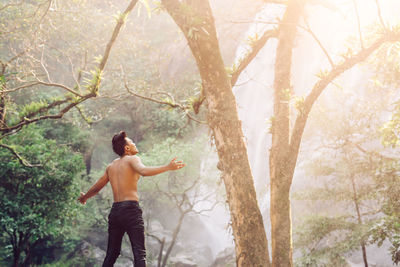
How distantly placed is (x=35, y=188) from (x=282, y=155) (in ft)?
26.0

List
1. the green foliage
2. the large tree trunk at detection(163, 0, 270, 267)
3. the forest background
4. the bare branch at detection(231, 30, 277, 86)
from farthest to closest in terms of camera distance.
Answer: the green foliage
the bare branch at detection(231, 30, 277, 86)
the forest background
the large tree trunk at detection(163, 0, 270, 267)

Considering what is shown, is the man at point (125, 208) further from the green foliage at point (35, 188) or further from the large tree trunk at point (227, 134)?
the green foliage at point (35, 188)

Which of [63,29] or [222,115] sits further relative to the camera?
[63,29]

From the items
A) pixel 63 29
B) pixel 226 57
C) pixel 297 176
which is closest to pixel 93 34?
pixel 63 29

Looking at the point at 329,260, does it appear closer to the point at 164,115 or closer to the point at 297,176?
the point at 297,176

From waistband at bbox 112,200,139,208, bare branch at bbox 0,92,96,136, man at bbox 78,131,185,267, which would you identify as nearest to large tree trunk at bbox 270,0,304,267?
man at bbox 78,131,185,267

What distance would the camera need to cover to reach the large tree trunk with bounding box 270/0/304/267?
147 inches

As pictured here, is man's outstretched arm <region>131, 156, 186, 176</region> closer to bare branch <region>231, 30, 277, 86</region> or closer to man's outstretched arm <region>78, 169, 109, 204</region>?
man's outstretched arm <region>78, 169, 109, 204</region>

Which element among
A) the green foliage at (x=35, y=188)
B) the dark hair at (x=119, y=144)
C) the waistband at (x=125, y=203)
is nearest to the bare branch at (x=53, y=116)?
the dark hair at (x=119, y=144)

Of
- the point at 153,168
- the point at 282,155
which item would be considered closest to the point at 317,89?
the point at 282,155

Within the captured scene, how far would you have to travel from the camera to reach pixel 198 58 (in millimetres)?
3176

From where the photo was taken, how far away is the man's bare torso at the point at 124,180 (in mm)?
3408

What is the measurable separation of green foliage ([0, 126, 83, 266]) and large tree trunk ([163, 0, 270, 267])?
22.8 ft

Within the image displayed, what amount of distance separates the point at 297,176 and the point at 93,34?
43.9 feet
